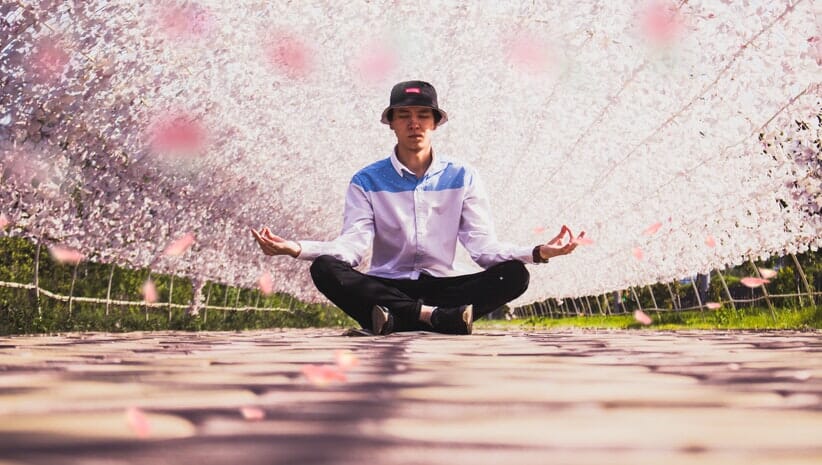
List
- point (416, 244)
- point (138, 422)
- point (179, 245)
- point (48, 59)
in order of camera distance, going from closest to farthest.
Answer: point (138, 422) < point (48, 59) < point (416, 244) < point (179, 245)

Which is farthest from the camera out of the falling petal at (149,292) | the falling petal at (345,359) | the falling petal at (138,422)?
the falling petal at (149,292)

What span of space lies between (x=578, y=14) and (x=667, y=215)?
640 cm

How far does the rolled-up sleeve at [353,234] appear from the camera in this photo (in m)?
6.01

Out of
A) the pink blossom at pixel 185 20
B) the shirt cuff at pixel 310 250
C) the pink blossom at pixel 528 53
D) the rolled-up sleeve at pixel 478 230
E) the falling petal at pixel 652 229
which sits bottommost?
the shirt cuff at pixel 310 250

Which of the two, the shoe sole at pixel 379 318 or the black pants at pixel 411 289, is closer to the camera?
the shoe sole at pixel 379 318

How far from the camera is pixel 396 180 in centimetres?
631

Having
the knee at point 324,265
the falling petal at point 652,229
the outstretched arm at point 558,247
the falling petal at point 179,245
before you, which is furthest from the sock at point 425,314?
the falling petal at point 652,229

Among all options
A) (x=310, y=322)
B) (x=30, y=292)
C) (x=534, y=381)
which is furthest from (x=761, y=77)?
(x=310, y=322)

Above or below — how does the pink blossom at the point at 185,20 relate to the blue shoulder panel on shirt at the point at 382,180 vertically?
above

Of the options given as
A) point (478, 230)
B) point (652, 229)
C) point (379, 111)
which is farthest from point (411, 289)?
point (652, 229)

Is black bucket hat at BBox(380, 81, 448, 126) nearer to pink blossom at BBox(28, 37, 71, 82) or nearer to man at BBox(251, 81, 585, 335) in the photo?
man at BBox(251, 81, 585, 335)

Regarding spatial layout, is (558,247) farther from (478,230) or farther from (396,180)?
(396,180)

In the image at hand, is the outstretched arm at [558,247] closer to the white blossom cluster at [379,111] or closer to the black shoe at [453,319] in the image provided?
the black shoe at [453,319]

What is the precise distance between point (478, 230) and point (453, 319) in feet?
2.29
